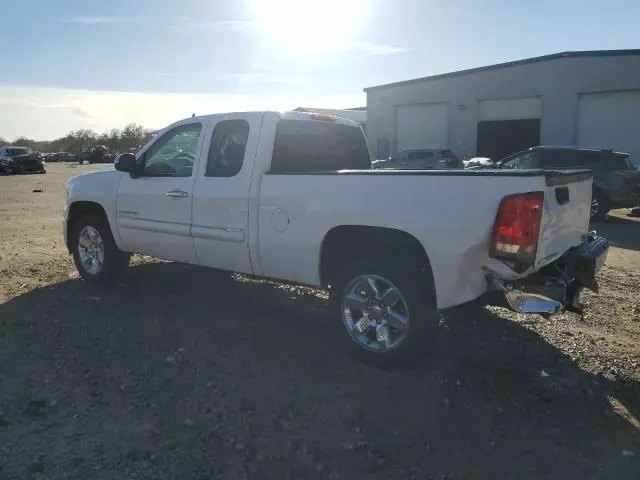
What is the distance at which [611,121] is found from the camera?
72.8 ft

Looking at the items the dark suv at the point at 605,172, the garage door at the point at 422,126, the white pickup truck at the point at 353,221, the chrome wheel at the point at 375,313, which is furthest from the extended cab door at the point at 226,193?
the garage door at the point at 422,126

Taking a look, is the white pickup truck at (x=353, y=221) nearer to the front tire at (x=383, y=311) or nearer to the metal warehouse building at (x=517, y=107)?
the front tire at (x=383, y=311)

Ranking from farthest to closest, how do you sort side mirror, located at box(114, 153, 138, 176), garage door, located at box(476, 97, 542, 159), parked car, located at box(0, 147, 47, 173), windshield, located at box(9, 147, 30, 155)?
windshield, located at box(9, 147, 30, 155) < parked car, located at box(0, 147, 47, 173) < garage door, located at box(476, 97, 542, 159) < side mirror, located at box(114, 153, 138, 176)

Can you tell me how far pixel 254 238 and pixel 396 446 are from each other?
2354mm

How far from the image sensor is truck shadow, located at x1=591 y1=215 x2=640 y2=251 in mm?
10648

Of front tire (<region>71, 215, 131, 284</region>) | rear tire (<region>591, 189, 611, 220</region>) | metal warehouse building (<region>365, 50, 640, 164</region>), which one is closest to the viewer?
front tire (<region>71, 215, 131, 284</region>)

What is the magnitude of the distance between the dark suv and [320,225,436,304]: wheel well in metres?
10.4

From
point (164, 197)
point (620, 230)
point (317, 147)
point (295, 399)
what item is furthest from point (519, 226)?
point (620, 230)

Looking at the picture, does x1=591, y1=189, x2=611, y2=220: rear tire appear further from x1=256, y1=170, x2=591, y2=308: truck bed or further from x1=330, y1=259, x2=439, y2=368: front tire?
x1=330, y1=259, x2=439, y2=368: front tire

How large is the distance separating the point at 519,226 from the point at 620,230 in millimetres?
10189

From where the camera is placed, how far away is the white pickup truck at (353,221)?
3.86 m

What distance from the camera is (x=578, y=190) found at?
15.1 ft

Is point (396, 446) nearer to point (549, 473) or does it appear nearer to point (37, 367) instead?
point (549, 473)

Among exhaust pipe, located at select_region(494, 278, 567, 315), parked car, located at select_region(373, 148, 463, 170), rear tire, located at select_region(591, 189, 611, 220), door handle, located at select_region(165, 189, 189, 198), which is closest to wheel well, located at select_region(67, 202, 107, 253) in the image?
door handle, located at select_region(165, 189, 189, 198)
